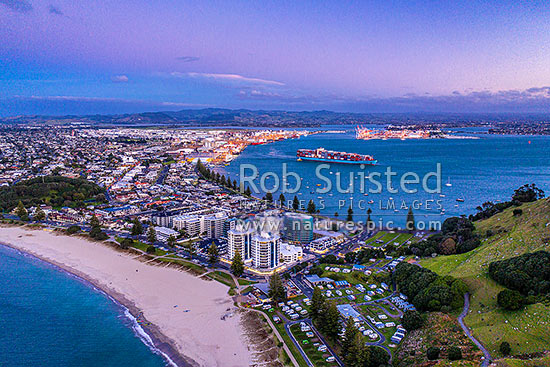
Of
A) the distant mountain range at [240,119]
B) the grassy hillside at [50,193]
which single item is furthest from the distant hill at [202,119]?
the grassy hillside at [50,193]

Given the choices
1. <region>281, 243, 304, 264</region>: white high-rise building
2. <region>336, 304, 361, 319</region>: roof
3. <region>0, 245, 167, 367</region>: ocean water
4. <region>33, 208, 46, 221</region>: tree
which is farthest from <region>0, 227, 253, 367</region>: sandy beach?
<region>281, 243, 304, 264</region>: white high-rise building

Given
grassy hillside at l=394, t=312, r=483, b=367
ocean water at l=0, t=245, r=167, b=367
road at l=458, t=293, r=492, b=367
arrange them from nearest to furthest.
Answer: road at l=458, t=293, r=492, b=367 < grassy hillside at l=394, t=312, r=483, b=367 < ocean water at l=0, t=245, r=167, b=367

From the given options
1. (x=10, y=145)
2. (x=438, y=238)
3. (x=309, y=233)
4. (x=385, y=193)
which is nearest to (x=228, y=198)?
(x=309, y=233)

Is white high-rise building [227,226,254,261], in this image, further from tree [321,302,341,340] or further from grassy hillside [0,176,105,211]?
grassy hillside [0,176,105,211]

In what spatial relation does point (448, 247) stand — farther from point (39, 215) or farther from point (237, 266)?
point (39, 215)

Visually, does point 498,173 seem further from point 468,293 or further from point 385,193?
point 468,293

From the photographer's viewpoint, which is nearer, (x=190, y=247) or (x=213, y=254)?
(x=213, y=254)

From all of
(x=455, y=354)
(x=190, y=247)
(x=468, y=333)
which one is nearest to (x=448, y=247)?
(x=468, y=333)
